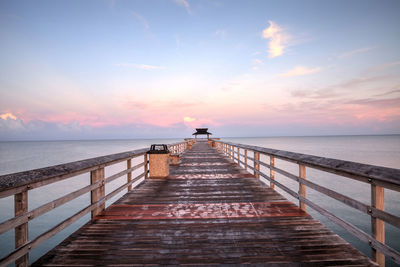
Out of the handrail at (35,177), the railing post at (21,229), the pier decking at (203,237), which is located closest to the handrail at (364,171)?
the pier decking at (203,237)

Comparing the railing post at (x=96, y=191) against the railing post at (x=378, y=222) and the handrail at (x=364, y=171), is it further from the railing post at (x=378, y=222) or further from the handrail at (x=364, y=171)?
the railing post at (x=378, y=222)

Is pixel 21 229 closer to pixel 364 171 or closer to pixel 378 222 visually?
pixel 364 171

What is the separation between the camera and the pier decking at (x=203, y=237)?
7.78 feet

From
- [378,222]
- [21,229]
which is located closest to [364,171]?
[378,222]

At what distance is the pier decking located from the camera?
7.78 ft

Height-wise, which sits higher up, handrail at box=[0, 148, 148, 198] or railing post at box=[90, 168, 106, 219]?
handrail at box=[0, 148, 148, 198]

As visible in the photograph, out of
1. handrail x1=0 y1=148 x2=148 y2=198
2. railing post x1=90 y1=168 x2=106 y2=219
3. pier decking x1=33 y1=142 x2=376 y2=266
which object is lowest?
pier decking x1=33 y1=142 x2=376 y2=266

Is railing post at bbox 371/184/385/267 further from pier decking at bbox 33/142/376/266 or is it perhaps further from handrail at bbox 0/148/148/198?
handrail at bbox 0/148/148/198

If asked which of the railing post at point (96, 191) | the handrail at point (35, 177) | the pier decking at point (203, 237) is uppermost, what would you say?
the handrail at point (35, 177)

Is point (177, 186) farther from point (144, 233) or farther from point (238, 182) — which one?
point (144, 233)

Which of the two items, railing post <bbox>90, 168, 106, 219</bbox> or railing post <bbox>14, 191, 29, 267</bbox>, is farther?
railing post <bbox>90, 168, 106, 219</bbox>

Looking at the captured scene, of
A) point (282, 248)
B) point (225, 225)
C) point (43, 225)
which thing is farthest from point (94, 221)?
point (43, 225)

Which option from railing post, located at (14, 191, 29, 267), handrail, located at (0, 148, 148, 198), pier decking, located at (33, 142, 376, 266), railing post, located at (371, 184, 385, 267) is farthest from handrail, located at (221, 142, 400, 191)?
railing post, located at (14, 191, 29, 267)

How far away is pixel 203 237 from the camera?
2.84 metres
